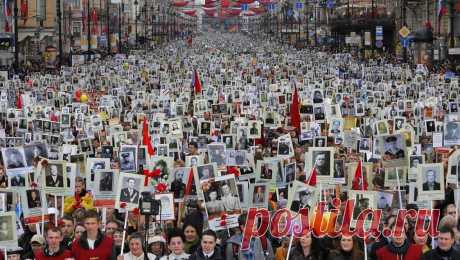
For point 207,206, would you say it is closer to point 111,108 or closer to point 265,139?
point 265,139

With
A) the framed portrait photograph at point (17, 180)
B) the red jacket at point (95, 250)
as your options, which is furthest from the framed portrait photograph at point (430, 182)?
the framed portrait photograph at point (17, 180)

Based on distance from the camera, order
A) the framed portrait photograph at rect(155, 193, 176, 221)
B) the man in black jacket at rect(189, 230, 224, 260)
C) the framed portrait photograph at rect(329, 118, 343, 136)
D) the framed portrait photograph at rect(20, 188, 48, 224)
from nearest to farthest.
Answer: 1. the man in black jacket at rect(189, 230, 224, 260)
2. the framed portrait photograph at rect(155, 193, 176, 221)
3. the framed portrait photograph at rect(20, 188, 48, 224)
4. the framed portrait photograph at rect(329, 118, 343, 136)

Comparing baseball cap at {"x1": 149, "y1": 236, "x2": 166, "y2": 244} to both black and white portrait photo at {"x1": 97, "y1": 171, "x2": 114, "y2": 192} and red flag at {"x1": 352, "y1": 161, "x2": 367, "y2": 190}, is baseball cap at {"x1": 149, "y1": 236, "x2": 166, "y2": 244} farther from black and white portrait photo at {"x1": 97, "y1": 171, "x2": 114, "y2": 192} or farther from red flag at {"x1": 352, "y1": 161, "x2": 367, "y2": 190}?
red flag at {"x1": 352, "y1": 161, "x2": 367, "y2": 190}

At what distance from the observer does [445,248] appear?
9445mm

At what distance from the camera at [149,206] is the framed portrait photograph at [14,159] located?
3749 mm

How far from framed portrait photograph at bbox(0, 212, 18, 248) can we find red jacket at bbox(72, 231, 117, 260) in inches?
23.2

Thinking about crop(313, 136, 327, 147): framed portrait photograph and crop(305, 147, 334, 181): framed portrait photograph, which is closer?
crop(305, 147, 334, 181): framed portrait photograph

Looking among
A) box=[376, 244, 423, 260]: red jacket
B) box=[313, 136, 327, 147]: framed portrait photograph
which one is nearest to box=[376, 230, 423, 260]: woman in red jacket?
box=[376, 244, 423, 260]: red jacket

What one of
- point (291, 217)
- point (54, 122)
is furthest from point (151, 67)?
point (291, 217)

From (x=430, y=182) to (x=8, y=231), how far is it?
4601mm

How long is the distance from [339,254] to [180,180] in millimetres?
4773

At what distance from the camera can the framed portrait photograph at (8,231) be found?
10891mm

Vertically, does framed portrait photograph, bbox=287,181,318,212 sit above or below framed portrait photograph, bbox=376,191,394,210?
above

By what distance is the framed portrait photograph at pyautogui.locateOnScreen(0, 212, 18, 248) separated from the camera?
10.9 meters
